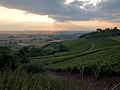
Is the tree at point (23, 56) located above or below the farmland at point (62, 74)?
below

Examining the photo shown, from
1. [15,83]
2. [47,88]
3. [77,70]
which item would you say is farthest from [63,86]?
[77,70]

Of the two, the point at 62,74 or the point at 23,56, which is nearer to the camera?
the point at 62,74

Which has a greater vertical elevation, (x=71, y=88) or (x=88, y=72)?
(x=71, y=88)

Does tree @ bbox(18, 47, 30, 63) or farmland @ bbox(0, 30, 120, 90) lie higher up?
farmland @ bbox(0, 30, 120, 90)

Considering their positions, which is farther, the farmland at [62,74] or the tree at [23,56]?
the tree at [23,56]

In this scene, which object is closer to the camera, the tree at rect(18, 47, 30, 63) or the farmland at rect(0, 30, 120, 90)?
the farmland at rect(0, 30, 120, 90)

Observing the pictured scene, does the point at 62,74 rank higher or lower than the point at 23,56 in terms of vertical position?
higher

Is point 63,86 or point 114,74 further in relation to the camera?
point 114,74

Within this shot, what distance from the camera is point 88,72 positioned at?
32094 mm

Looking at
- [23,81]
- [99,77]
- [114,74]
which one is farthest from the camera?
[114,74]

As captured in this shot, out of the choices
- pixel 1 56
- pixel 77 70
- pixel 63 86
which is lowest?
pixel 77 70

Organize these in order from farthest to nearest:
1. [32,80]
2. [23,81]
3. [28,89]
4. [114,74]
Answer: [114,74] < [32,80] < [23,81] < [28,89]

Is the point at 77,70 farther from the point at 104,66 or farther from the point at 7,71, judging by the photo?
the point at 7,71

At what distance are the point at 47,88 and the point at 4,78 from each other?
1.02m
